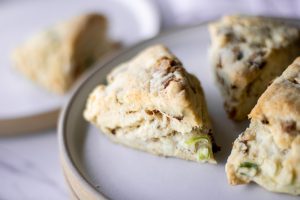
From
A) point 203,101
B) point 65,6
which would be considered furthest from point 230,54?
point 65,6

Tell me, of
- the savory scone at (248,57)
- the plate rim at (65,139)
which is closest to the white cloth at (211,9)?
the plate rim at (65,139)

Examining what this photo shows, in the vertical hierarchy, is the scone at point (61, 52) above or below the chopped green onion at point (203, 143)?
below

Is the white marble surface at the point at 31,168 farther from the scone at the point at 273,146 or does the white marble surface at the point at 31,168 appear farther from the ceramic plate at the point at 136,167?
the scone at the point at 273,146

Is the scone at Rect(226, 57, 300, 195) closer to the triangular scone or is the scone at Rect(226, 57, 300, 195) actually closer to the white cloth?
the triangular scone

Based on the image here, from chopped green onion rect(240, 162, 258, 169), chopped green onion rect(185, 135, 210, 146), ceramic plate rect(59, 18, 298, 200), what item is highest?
chopped green onion rect(240, 162, 258, 169)

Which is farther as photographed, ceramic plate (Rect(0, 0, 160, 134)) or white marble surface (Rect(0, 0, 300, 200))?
ceramic plate (Rect(0, 0, 160, 134))

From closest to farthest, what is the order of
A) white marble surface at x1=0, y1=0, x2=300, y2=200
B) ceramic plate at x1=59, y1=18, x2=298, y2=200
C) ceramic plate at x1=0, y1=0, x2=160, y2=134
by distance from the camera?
1. ceramic plate at x1=59, y1=18, x2=298, y2=200
2. white marble surface at x1=0, y1=0, x2=300, y2=200
3. ceramic plate at x1=0, y1=0, x2=160, y2=134

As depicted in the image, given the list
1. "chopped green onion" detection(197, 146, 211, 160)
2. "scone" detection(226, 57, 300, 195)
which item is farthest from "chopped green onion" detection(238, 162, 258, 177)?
"chopped green onion" detection(197, 146, 211, 160)

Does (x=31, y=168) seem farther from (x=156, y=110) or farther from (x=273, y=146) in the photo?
(x=273, y=146)
